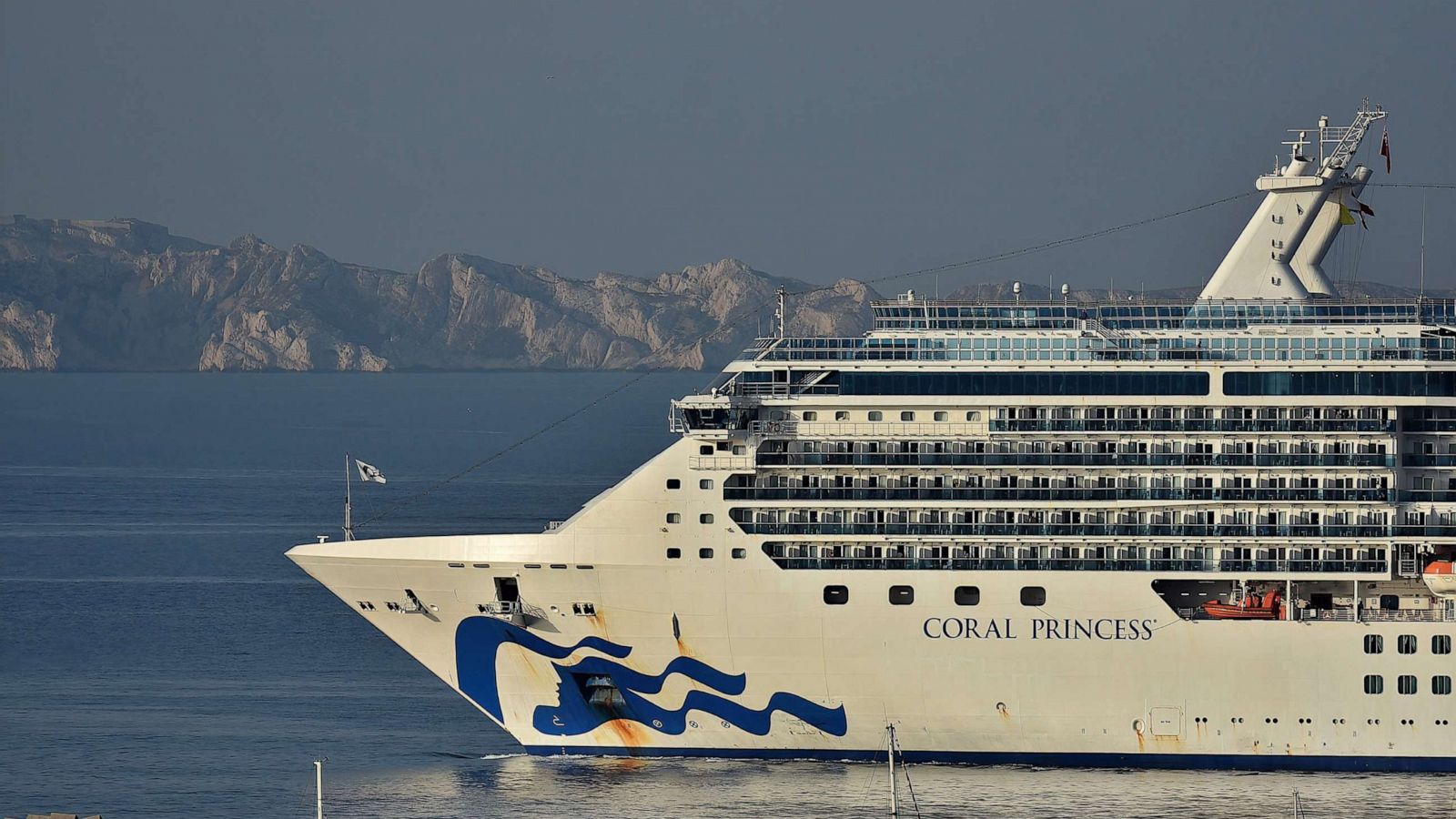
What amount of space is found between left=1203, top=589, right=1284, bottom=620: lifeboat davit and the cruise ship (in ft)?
0.17

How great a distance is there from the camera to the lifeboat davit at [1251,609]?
36969mm

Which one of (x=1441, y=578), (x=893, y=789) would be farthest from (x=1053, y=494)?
(x=893, y=789)

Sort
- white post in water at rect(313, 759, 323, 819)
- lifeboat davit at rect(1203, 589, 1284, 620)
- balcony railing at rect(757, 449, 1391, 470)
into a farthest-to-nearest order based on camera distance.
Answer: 1. balcony railing at rect(757, 449, 1391, 470)
2. lifeboat davit at rect(1203, 589, 1284, 620)
3. white post in water at rect(313, 759, 323, 819)

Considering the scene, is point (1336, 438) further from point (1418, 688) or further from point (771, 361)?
point (771, 361)

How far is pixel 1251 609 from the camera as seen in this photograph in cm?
3706

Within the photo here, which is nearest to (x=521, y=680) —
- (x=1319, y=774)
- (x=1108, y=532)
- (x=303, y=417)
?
(x=1108, y=532)

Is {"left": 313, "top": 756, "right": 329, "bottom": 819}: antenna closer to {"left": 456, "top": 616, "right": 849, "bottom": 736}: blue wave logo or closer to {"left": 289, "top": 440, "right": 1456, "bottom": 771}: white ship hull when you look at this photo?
{"left": 456, "top": 616, "right": 849, "bottom": 736}: blue wave logo

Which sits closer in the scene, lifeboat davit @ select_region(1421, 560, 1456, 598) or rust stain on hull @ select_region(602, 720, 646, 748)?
lifeboat davit @ select_region(1421, 560, 1456, 598)

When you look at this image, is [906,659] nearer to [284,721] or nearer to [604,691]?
[604,691]

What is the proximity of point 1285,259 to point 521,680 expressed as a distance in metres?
17.3

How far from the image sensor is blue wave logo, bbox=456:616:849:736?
3769 cm

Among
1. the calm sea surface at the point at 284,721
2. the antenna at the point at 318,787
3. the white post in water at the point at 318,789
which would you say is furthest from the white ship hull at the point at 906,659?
the white post in water at the point at 318,789

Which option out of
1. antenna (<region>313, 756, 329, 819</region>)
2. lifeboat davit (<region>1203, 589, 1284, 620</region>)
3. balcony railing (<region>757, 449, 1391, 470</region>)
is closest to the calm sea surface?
antenna (<region>313, 756, 329, 819</region>)

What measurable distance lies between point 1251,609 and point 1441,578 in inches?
134
